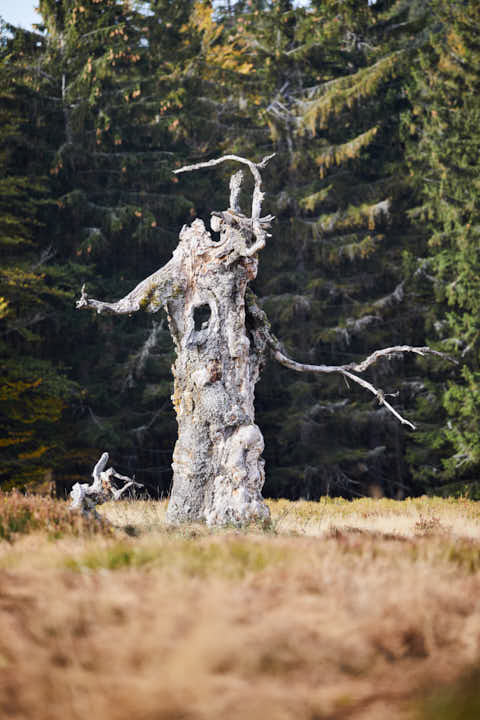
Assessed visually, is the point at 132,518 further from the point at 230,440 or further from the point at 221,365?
the point at 221,365

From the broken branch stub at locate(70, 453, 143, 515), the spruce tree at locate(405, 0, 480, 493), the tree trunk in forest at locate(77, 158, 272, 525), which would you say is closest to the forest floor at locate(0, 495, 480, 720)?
the broken branch stub at locate(70, 453, 143, 515)

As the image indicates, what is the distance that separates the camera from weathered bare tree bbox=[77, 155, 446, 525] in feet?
25.6

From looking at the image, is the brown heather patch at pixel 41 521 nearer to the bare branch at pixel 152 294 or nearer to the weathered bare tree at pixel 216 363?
the weathered bare tree at pixel 216 363

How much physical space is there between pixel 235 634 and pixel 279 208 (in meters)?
17.6

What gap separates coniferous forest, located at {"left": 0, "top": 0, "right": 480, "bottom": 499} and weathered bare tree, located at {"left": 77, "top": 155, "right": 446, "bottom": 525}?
26.7 ft

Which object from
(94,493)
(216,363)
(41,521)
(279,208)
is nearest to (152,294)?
(216,363)

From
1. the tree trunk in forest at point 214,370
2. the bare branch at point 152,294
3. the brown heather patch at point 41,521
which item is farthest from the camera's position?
the bare branch at point 152,294

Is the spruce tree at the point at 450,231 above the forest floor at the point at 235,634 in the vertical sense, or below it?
above

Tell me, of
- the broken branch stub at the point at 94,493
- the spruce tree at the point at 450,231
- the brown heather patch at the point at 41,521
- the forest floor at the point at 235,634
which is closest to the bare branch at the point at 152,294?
the broken branch stub at the point at 94,493

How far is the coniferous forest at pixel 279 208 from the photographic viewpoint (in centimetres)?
1688

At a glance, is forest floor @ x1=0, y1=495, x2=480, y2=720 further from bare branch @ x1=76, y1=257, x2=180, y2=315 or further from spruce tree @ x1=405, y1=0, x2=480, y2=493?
spruce tree @ x1=405, y1=0, x2=480, y2=493

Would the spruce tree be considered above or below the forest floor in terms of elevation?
above

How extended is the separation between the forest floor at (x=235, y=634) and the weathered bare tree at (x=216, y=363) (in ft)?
10.9

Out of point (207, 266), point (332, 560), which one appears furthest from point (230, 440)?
point (332, 560)
